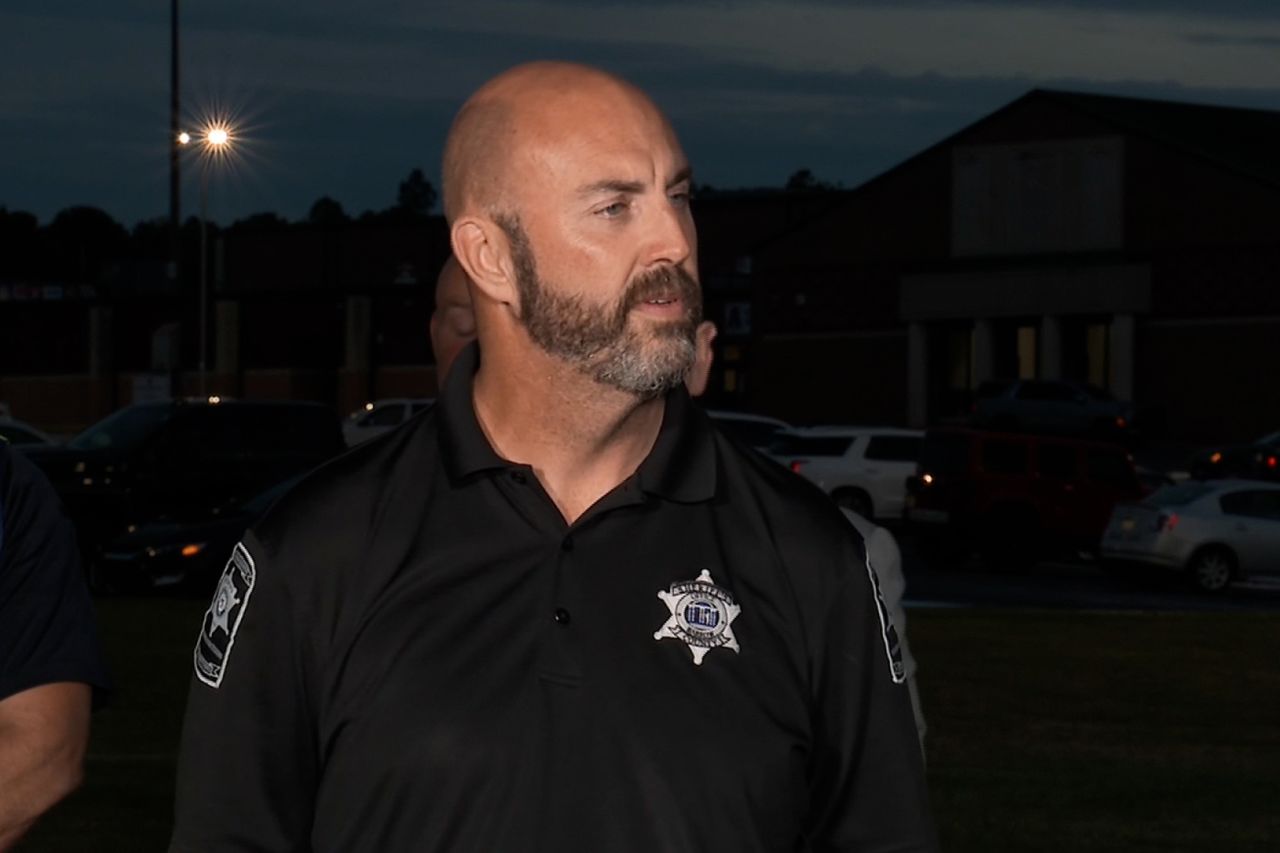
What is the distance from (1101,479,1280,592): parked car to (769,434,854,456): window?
10.2 m

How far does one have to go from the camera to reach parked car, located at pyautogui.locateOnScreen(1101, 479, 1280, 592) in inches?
1244

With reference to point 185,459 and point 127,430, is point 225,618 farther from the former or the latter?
point 127,430

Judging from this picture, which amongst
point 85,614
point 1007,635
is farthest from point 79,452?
point 85,614

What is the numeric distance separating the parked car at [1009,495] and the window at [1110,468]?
0.01 metres

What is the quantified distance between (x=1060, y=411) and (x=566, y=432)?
56.8 metres

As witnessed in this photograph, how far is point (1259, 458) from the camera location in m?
49.2

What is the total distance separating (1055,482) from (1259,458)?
51.5 feet

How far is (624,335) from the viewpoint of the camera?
3.21 metres

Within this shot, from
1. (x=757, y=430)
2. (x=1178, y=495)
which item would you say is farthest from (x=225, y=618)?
(x=757, y=430)

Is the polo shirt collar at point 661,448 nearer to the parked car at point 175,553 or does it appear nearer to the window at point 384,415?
the parked car at point 175,553

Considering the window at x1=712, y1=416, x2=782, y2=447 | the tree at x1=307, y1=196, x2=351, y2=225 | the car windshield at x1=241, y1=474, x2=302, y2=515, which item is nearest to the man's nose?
the car windshield at x1=241, y1=474, x2=302, y2=515

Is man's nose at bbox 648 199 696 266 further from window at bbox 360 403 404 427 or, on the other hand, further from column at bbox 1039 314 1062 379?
column at bbox 1039 314 1062 379

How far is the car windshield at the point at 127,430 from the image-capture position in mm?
28750

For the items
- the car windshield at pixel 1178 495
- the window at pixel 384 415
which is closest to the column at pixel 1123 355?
the window at pixel 384 415
